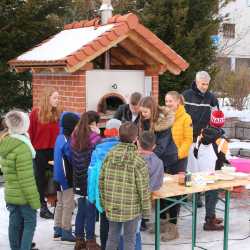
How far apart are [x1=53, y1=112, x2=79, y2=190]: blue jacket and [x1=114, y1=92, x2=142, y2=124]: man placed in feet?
3.13

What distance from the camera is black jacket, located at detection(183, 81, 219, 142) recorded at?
6633 millimetres

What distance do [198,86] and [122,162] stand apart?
9.14 feet

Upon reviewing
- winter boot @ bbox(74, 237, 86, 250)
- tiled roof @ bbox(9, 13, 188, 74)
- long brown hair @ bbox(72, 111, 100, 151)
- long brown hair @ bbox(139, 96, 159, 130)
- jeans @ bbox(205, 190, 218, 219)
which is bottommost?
winter boot @ bbox(74, 237, 86, 250)

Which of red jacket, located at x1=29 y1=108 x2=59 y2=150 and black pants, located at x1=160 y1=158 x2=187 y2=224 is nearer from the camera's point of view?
black pants, located at x1=160 y1=158 x2=187 y2=224

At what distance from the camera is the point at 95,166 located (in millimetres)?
4352

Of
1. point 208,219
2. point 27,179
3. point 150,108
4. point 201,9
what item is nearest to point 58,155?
point 27,179

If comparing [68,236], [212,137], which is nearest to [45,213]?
[68,236]

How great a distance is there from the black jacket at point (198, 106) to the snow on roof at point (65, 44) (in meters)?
1.46

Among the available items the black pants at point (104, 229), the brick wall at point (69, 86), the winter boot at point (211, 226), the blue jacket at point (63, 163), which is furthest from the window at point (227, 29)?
the black pants at point (104, 229)

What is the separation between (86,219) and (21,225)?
68cm

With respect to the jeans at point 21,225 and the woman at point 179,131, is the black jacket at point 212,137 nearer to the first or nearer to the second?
the woman at point 179,131

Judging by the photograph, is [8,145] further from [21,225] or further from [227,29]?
[227,29]

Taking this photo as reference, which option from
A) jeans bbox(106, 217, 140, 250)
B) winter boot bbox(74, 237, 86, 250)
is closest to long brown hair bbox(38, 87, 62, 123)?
winter boot bbox(74, 237, 86, 250)

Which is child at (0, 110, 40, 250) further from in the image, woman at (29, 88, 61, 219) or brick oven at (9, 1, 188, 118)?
brick oven at (9, 1, 188, 118)
